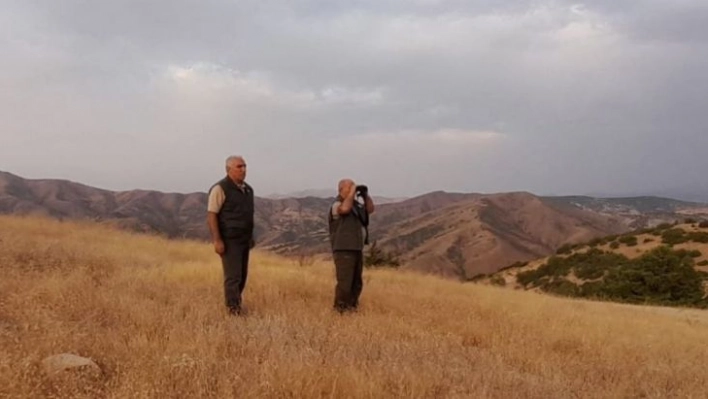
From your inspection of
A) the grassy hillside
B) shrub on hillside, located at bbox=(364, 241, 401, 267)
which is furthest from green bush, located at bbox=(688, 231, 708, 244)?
shrub on hillside, located at bbox=(364, 241, 401, 267)

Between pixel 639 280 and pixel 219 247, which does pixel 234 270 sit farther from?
pixel 639 280

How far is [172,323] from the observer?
5848mm

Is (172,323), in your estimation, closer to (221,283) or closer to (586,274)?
(221,283)

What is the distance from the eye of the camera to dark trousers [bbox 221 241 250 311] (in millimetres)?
7375

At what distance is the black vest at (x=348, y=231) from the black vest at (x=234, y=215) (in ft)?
4.07

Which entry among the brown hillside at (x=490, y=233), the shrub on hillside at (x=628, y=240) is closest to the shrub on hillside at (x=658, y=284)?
the shrub on hillside at (x=628, y=240)

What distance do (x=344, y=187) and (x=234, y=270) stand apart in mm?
1939

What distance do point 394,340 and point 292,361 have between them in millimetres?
2127

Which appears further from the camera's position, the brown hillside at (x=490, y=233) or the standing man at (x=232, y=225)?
the brown hillside at (x=490, y=233)

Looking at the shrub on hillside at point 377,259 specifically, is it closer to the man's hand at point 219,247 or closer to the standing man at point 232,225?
the standing man at point 232,225

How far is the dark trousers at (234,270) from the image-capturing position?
24.2ft

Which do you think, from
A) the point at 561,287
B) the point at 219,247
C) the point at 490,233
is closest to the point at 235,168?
the point at 219,247

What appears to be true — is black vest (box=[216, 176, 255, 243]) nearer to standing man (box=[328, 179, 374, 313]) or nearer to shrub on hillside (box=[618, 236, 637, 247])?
standing man (box=[328, 179, 374, 313])

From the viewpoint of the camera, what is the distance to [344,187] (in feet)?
27.1
